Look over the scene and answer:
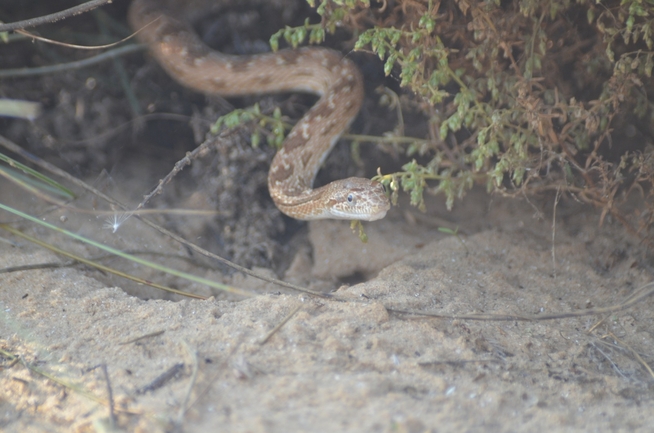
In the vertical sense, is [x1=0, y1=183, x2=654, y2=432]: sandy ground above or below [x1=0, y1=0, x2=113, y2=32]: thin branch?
below

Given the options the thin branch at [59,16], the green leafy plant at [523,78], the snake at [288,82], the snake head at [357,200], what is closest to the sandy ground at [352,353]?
the snake head at [357,200]

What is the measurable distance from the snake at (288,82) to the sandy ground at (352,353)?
88cm

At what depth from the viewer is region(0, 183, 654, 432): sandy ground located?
238cm

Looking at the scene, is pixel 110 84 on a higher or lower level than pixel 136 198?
higher

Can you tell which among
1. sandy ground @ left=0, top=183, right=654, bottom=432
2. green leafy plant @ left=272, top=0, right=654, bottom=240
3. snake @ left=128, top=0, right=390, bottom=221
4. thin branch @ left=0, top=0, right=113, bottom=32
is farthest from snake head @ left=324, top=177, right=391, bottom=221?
thin branch @ left=0, top=0, right=113, bottom=32

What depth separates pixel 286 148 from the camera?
15.1 feet

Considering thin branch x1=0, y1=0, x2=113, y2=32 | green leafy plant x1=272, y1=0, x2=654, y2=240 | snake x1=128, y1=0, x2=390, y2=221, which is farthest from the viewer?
snake x1=128, y1=0, x2=390, y2=221

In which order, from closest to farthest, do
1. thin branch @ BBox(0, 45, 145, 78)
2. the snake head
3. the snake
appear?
the snake head → the snake → thin branch @ BBox(0, 45, 145, 78)

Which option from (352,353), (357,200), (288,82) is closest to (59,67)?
(288,82)

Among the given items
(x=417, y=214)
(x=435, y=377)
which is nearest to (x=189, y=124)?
(x=417, y=214)

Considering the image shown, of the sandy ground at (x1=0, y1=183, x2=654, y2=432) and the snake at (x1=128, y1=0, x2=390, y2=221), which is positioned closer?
the sandy ground at (x1=0, y1=183, x2=654, y2=432)

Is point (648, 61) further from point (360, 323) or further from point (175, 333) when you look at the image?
point (175, 333)

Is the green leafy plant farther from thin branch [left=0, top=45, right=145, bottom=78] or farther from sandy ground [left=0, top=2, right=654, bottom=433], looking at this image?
thin branch [left=0, top=45, right=145, bottom=78]

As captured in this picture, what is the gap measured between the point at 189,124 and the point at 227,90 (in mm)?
523
